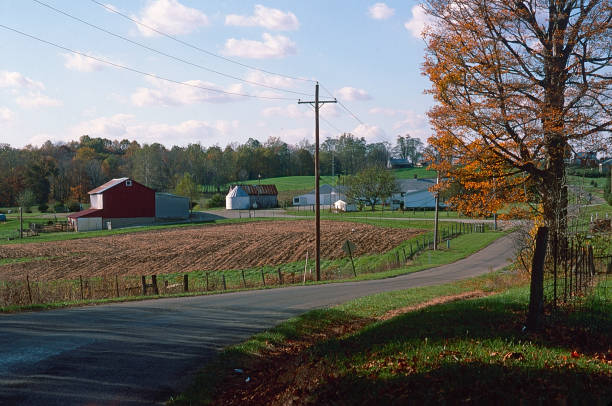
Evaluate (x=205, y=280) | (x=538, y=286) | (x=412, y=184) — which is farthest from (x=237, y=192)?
(x=538, y=286)

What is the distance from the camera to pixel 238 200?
363ft

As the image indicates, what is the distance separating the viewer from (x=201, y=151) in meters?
180

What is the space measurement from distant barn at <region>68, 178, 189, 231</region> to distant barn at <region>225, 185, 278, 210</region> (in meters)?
28.4

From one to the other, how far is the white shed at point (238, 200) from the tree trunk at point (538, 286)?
103056 mm

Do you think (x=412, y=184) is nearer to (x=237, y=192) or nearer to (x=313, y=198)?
(x=313, y=198)

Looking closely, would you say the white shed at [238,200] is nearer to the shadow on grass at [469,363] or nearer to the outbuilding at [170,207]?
the outbuilding at [170,207]

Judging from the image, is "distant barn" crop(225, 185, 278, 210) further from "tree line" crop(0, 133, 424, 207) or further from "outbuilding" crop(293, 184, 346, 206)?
"tree line" crop(0, 133, 424, 207)

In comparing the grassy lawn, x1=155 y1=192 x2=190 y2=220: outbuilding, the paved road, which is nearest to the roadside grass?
the paved road

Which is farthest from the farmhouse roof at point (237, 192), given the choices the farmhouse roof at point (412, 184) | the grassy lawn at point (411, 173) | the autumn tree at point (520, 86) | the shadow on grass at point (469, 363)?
the shadow on grass at point (469, 363)

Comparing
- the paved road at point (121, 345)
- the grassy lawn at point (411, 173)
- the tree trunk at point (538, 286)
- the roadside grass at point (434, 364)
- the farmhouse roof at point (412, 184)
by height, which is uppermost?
the grassy lawn at point (411, 173)

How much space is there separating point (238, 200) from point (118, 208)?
123 ft

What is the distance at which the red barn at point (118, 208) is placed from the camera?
72562 mm

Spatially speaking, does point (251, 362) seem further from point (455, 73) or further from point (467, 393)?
point (455, 73)

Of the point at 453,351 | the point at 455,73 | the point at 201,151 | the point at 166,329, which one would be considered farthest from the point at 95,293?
the point at 201,151
